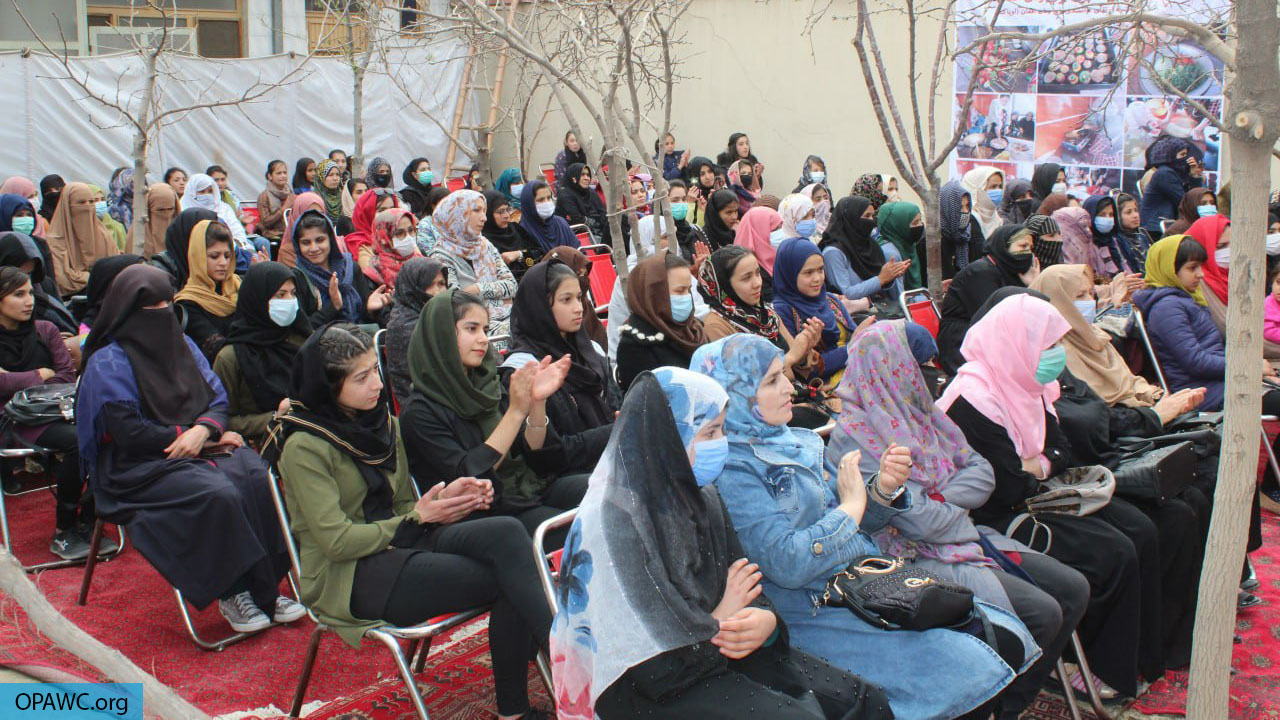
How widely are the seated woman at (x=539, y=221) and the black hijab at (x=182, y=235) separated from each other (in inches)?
111

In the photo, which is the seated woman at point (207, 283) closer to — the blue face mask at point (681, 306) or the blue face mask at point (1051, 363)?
the blue face mask at point (681, 306)

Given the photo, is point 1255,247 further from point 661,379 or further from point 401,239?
point 401,239

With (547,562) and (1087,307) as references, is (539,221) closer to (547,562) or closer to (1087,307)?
(1087,307)

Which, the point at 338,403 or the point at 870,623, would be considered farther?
the point at 338,403

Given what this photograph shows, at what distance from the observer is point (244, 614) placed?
13.1 ft

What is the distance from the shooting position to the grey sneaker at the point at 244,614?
3.95 meters

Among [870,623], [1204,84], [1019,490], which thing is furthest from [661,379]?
[1204,84]

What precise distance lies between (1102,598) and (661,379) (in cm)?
192

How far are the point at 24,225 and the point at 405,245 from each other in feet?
8.74

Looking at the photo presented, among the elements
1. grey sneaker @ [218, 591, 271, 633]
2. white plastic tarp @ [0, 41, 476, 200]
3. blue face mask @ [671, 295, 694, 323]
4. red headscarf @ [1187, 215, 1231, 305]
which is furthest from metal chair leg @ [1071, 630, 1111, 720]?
white plastic tarp @ [0, 41, 476, 200]

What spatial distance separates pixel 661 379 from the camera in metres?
2.58

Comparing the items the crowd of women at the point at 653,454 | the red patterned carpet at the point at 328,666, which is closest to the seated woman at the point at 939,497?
the crowd of women at the point at 653,454

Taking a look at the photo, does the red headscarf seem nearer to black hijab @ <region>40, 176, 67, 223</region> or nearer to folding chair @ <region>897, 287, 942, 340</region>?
folding chair @ <region>897, 287, 942, 340</region>

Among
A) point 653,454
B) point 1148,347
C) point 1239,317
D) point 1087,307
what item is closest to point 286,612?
point 653,454
